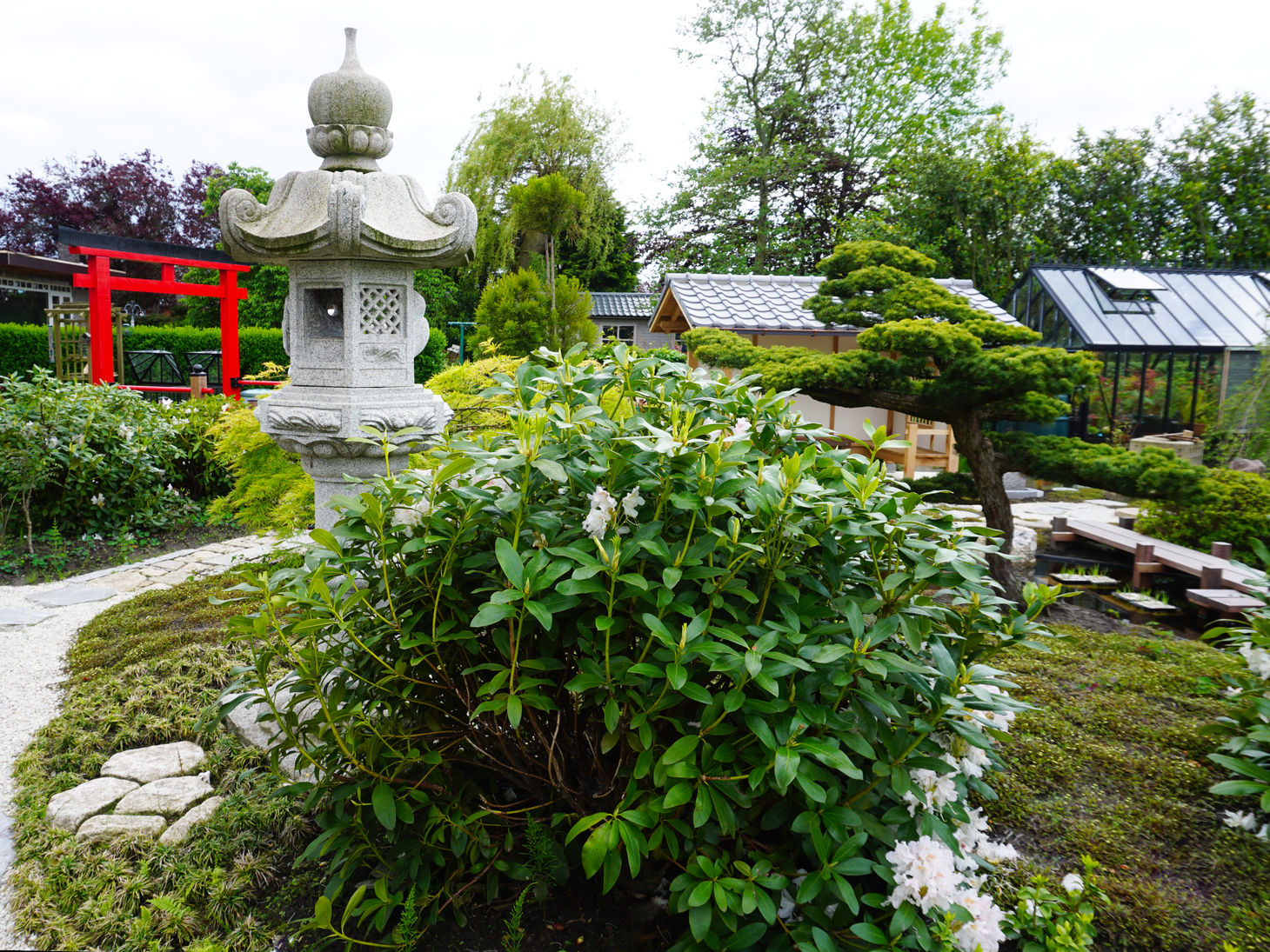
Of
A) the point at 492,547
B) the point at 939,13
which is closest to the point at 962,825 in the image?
the point at 492,547

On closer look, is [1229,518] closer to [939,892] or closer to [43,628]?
[939,892]

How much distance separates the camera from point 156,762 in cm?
297

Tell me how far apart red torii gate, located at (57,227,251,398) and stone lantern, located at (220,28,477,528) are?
22.6 ft

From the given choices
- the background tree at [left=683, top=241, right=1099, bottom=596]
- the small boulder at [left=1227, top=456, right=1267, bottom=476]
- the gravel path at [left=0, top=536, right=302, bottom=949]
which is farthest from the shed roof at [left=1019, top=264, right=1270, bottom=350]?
the gravel path at [left=0, top=536, right=302, bottom=949]

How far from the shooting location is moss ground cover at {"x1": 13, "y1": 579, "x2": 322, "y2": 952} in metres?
2.06

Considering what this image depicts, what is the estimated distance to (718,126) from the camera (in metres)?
22.9

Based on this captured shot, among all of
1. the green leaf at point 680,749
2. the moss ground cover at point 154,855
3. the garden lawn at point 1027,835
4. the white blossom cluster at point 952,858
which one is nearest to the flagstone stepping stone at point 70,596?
the moss ground cover at point 154,855

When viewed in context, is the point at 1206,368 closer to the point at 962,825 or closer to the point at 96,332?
the point at 962,825

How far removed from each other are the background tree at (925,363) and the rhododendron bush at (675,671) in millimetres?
3223

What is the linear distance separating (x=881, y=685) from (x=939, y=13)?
2692cm

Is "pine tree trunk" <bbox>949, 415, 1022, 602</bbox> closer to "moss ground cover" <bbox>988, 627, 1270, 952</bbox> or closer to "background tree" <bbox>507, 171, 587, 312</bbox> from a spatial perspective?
"moss ground cover" <bbox>988, 627, 1270, 952</bbox>

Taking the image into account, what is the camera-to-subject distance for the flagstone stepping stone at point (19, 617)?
4762mm

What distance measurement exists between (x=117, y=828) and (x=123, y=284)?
38.0 feet

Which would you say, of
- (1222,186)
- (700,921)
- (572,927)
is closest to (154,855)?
(572,927)
